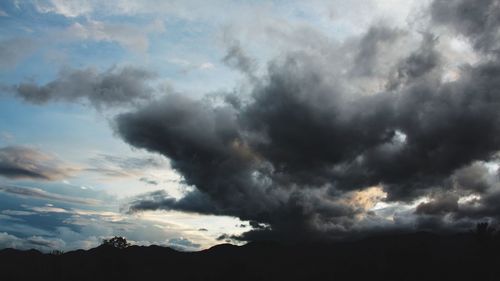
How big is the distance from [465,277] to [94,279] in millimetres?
93922

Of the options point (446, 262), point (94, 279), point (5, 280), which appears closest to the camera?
point (94, 279)

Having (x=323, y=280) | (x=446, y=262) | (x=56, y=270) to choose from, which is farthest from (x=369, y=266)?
(x=56, y=270)

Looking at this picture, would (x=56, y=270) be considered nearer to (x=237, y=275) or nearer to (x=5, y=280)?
(x=5, y=280)

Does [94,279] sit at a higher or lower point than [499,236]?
lower

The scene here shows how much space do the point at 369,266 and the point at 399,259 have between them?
855 inches

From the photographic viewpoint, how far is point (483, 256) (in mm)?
96000

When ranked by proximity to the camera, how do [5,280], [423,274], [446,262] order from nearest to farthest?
[423,274]
[446,262]
[5,280]

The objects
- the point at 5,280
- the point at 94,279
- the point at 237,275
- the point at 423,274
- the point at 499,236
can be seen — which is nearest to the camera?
the point at 499,236

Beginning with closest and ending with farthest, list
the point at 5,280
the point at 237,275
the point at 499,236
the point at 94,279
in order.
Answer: the point at 499,236, the point at 237,275, the point at 94,279, the point at 5,280

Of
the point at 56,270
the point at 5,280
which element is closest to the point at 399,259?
the point at 56,270

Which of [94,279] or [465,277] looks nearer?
[465,277]

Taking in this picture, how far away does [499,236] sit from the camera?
92.5 meters

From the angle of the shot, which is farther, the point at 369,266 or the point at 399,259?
the point at 369,266

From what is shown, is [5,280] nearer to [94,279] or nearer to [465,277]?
[94,279]
